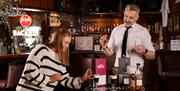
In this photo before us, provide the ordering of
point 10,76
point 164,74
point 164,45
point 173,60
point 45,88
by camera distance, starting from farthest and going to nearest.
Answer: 1. point 164,45
2. point 173,60
3. point 164,74
4. point 10,76
5. point 45,88

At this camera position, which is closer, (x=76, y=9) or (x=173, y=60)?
(x=173, y=60)

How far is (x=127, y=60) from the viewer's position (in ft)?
9.89

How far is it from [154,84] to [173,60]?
1.91 feet

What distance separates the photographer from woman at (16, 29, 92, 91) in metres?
2.84

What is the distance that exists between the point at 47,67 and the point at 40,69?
0.07 m

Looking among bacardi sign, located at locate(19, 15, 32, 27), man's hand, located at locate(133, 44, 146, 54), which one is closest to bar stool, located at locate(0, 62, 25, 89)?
man's hand, located at locate(133, 44, 146, 54)

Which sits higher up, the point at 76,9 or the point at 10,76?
the point at 76,9

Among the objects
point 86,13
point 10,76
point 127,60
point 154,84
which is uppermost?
point 86,13

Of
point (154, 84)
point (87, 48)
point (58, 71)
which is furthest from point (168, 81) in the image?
point (58, 71)

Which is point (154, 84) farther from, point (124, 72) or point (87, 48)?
point (124, 72)

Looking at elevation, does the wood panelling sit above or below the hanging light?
above

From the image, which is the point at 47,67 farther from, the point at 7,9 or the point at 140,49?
the point at 7,9

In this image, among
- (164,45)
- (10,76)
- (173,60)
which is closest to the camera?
(10,76)

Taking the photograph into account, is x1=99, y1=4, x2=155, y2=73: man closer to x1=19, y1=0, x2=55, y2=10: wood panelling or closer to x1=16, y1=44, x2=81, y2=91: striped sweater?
x1=16, y1=44, x2=81, y2=91: striped sweater
